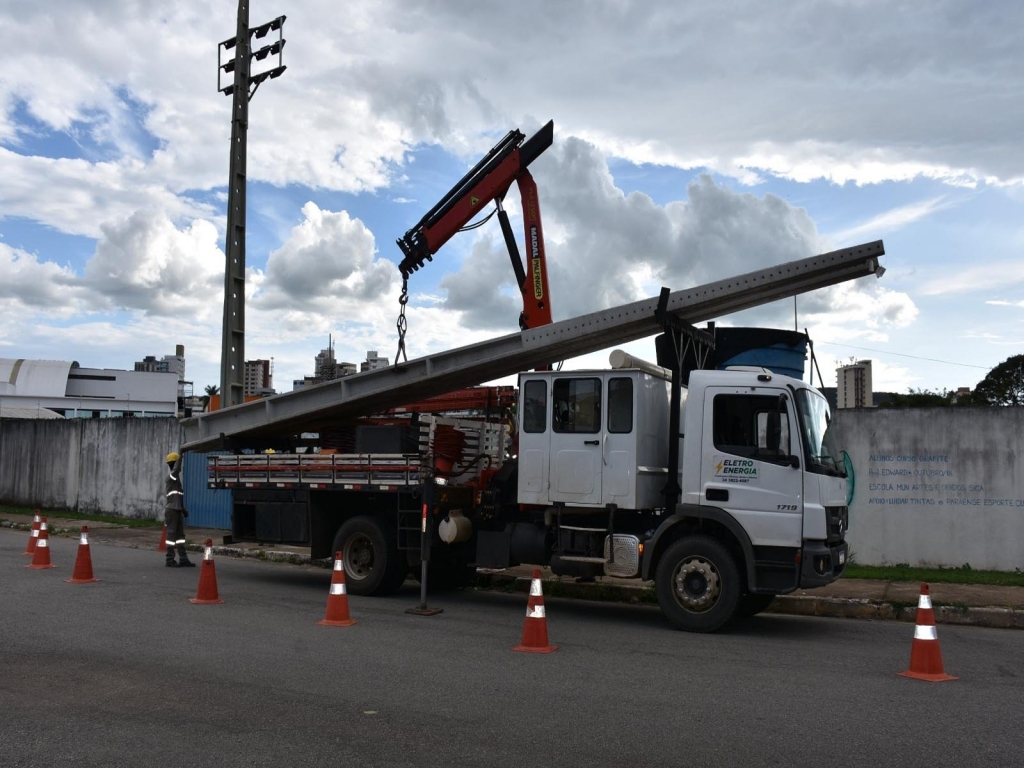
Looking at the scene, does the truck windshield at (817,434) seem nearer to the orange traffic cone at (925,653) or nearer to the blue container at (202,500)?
the orange traffic cone at (925,653)

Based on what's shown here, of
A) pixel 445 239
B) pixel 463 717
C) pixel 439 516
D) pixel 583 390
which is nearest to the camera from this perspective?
pixel 463 717

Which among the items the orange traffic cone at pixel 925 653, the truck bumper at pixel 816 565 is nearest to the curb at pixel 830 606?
the truck bumper at pixel 816 565

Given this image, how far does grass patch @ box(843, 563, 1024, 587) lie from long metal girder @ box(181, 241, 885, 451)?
4.89 metres

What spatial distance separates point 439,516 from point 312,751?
5.72 metres

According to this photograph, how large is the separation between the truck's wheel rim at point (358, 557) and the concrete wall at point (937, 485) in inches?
296

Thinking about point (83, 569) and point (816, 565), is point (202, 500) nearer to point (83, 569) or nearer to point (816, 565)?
point (83, 569)

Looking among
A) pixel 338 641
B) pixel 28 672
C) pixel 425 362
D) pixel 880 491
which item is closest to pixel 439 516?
pixel 425 362

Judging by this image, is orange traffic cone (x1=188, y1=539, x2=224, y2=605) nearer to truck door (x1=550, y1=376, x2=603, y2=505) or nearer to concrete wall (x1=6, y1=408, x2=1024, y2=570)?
truck door (x1=550, y1=376, x2=603, y2=505)

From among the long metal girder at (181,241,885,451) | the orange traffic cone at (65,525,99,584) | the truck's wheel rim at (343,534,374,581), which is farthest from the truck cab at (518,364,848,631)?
the orange traffic cone at (65,525,99,584)

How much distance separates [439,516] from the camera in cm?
1094

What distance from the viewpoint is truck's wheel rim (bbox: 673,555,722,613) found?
917 centimetres

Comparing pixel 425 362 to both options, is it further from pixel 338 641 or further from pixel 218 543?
pixel 218 543

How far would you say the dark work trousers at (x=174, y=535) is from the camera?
45.4 ft

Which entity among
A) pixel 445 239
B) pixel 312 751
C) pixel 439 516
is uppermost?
pixel 445 239
